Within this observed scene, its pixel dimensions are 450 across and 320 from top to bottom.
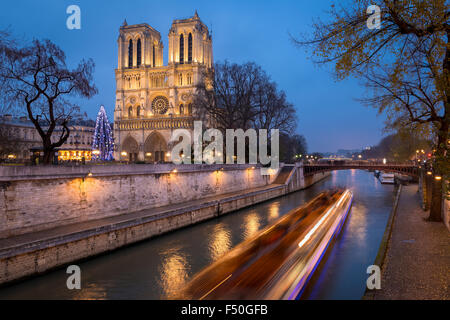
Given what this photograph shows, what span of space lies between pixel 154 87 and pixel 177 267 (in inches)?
1952

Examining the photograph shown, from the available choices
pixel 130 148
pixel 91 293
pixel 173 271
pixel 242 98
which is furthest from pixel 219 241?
pixel 130 148

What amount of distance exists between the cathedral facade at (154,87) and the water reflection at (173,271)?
3994cm

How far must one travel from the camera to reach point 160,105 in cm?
5709

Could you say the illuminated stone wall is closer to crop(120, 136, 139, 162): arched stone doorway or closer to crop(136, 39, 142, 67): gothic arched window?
crop(120, 136, 139, 162): arched stone doorway

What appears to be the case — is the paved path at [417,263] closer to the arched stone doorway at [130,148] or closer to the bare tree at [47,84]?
the bare tree at [47,84]

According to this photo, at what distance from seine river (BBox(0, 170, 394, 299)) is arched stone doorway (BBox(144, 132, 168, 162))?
123 feet

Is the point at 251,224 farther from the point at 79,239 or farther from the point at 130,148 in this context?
the point at 130,148

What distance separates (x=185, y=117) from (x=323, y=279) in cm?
4539

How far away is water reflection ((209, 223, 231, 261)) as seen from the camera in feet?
44.3

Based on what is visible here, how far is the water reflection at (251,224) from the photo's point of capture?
55.5ft

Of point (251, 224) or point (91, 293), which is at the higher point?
point (251, 224)

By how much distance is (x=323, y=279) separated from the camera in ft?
33.0

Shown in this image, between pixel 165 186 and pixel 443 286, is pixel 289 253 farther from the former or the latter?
pixel 165 186

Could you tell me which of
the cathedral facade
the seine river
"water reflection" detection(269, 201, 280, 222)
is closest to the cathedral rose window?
the cathedral facade
